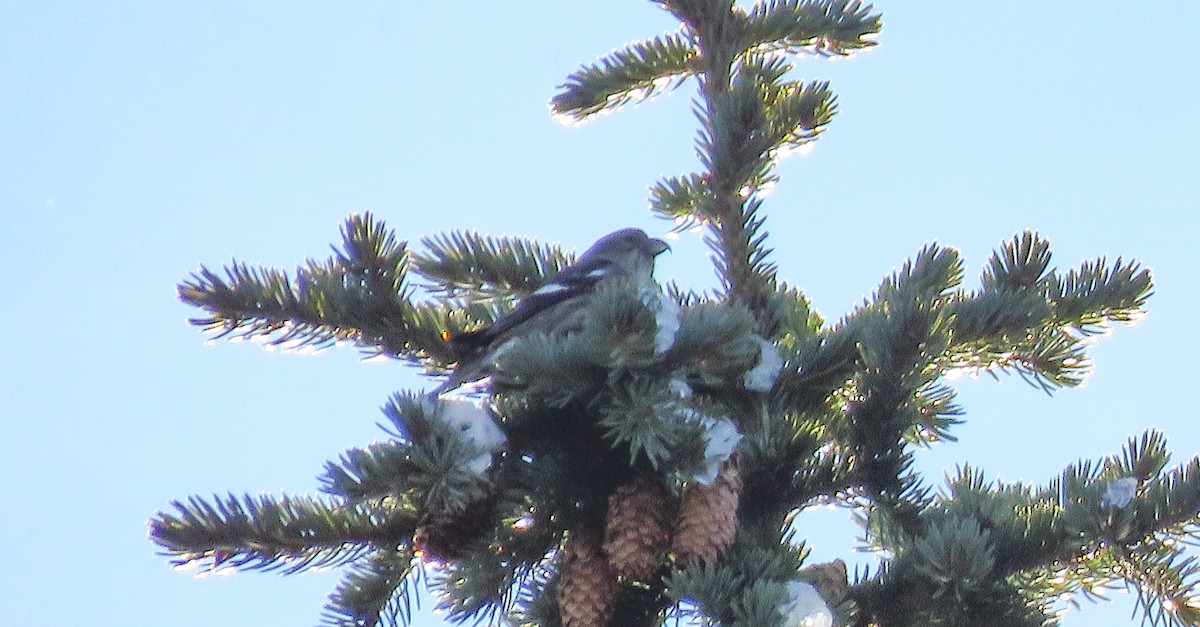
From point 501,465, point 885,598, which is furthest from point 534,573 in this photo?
point 885,598

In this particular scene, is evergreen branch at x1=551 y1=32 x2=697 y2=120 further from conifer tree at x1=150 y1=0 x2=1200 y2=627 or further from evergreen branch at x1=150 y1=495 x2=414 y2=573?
evergreen branch at x1=150 y1=495 x2=414 y2=573

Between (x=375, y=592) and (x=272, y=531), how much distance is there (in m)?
0.22

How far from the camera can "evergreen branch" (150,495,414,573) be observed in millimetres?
1974

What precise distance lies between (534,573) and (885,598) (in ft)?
1.93

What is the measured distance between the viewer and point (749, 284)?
267 centimetres

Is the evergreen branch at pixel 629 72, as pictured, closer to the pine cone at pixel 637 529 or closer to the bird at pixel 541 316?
the bird at pixel 541 316

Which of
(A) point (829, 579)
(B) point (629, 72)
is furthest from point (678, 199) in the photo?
(A) point (829, 579)

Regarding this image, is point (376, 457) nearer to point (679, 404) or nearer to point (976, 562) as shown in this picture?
point (679, 404)

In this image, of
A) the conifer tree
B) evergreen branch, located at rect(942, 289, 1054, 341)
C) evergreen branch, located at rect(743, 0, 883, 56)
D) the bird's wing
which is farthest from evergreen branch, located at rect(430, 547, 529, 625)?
evergreen branch, located at rect(743, 0, 883, 56)

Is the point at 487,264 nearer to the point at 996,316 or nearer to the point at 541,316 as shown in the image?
the point at 541,316

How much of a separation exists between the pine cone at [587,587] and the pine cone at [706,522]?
0.40 feet

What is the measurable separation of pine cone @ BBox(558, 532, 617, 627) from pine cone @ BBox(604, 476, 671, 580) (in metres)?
0.02

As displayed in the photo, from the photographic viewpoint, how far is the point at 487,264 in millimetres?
2801

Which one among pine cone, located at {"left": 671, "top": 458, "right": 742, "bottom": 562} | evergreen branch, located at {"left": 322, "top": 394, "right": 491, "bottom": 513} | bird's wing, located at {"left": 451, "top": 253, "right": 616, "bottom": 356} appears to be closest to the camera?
evergreen branch, located at {"left": 322, "top": 394, "right": 491, "bottom": 513}
